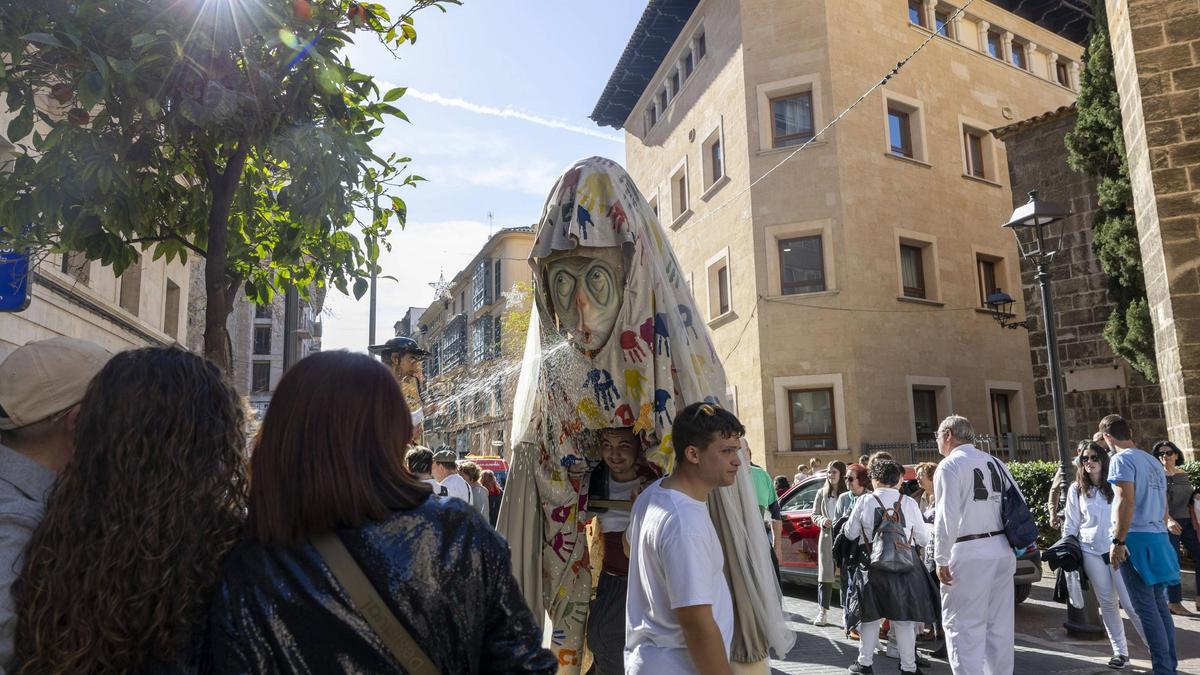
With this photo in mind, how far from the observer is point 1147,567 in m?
6.12

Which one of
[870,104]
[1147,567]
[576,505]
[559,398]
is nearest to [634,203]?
[559,398]

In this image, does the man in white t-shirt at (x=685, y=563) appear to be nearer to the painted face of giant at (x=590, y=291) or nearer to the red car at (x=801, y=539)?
the painted face of giant at (x=590, y=291)

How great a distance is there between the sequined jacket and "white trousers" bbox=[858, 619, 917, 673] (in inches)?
221

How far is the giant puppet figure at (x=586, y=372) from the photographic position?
3.19m

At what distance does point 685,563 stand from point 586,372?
958 millimetres

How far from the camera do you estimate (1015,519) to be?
552cm

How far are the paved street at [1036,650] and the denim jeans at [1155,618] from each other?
0.74 m

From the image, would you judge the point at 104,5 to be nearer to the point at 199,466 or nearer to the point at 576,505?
the point at 199,466

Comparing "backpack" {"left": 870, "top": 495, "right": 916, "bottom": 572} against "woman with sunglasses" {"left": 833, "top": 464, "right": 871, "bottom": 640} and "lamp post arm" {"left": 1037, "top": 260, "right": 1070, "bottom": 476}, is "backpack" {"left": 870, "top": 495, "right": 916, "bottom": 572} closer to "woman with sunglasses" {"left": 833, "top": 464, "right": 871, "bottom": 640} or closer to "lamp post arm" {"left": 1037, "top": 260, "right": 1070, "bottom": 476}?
"woman with sunglasses" {"left": 833, "top": 464, "right": 871, "bottom": 640}

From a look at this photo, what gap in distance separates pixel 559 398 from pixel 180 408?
6.03 feet

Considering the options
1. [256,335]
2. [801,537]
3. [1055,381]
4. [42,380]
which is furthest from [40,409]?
[256,335]

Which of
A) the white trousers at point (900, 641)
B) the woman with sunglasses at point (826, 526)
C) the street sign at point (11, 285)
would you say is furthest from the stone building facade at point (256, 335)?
the woman with sunglasses at point (826, 526)

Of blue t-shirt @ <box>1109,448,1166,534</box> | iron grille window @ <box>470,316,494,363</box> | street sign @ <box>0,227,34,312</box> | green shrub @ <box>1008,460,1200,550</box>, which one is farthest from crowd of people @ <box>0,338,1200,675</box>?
iron grille window @ <box>470,316,494,363</box>

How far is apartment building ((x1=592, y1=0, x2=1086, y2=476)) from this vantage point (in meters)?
19.1
